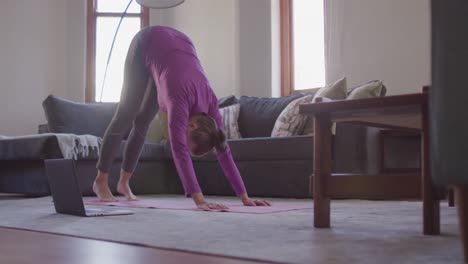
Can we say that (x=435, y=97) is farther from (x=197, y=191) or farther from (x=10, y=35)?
(x=10, y=35)

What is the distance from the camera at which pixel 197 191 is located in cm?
268

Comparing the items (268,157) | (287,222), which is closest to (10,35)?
(268,157)

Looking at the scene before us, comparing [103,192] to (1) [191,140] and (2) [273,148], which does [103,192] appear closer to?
(1) [191,140]

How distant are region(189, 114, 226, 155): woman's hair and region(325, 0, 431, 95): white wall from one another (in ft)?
7.80

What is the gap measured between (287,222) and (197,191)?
696 millimetres

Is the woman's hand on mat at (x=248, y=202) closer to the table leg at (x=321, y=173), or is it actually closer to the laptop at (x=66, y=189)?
the laptop at (x=66, y=189)

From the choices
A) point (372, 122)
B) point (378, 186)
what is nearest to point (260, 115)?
point (372, 122)

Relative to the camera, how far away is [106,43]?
6.59m

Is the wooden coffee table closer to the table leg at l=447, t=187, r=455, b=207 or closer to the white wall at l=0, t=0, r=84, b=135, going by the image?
the table leg at l=447, t=187, r=455, b=207

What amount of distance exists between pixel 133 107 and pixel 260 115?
1808mm

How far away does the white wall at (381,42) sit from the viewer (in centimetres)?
465

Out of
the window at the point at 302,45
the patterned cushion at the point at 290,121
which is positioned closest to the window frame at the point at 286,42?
the window at the point at 302,45

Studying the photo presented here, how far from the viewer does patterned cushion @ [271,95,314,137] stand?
4.15 metres

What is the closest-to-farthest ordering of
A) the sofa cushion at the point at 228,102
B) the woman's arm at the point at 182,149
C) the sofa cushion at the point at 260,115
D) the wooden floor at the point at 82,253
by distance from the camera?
the wooden floor at the point at 82,253, the woman's arm at the point at 182,149, the sofa cushion at the point at 260,115, the sofa cushion at the point at 228,102
